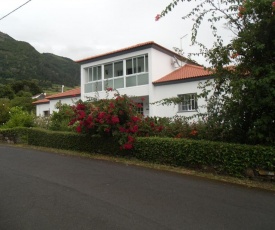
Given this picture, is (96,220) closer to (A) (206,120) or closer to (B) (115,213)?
(B) (115,213)

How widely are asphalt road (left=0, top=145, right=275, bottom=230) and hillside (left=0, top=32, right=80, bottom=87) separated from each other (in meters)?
69.2

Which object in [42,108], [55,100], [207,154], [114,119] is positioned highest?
[55,100]

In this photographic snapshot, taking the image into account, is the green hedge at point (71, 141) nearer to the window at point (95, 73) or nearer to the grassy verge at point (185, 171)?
the grassy verge at point (185, 171)

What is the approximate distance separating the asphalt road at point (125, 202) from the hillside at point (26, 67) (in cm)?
6920

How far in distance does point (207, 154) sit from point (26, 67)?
79053mm

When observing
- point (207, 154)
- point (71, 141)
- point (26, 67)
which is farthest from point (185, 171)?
point (26, 67)

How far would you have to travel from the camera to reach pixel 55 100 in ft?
100

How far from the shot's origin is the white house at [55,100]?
2800 cm

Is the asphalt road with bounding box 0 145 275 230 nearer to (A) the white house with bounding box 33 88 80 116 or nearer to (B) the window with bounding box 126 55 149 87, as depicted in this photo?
(B) the window with bounding box 126 55 149 87

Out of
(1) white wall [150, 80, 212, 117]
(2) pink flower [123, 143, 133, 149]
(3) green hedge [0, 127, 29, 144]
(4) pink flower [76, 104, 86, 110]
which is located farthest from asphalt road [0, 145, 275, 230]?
(1) white wall [150, 80, 212, 117]

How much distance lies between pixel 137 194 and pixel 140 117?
657cm

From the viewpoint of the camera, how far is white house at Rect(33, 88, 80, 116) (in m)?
28.0

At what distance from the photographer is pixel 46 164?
10.6 meters

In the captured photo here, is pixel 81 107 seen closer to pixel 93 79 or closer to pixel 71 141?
pixel 71 141
